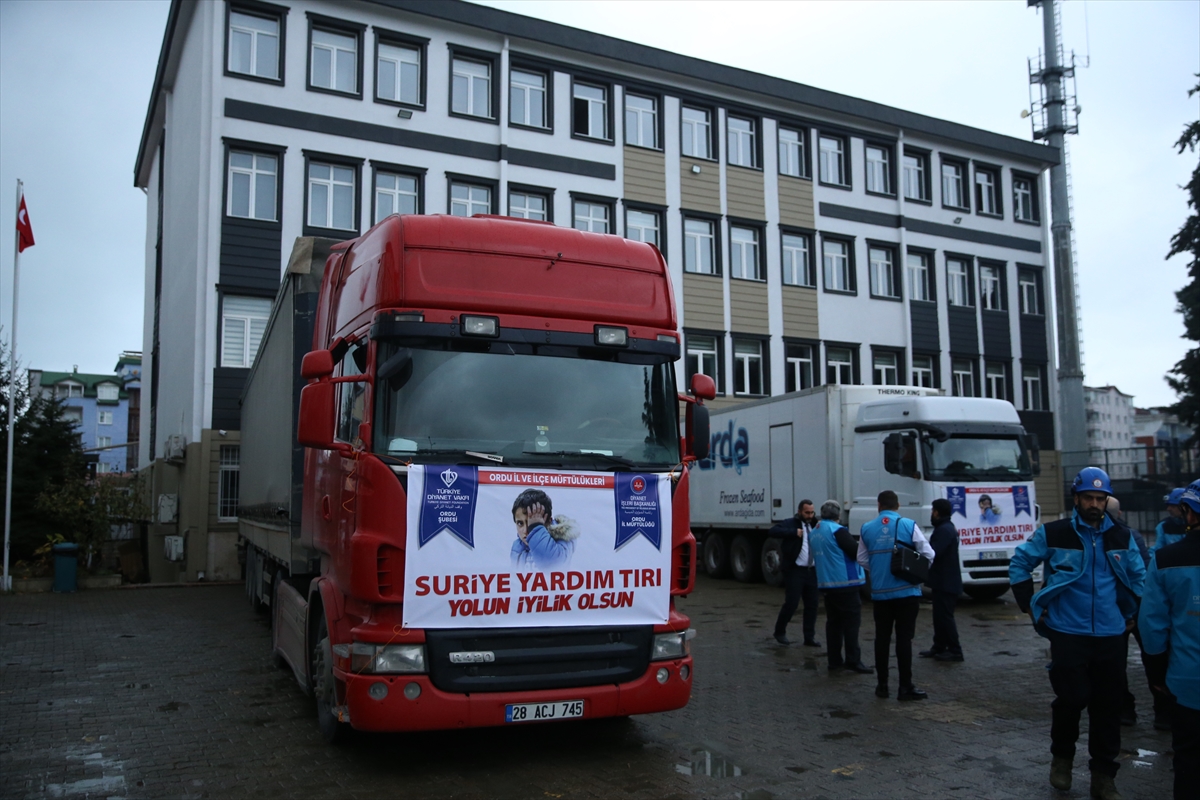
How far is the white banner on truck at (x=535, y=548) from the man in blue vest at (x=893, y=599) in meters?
3.02

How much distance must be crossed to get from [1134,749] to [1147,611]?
8.34 feet

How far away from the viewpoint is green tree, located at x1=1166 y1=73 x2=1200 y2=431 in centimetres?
3025

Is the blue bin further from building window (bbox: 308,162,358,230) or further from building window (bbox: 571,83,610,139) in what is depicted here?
building window (bbox: 571,83,610,139)

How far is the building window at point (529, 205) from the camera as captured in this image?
25344 millimetres

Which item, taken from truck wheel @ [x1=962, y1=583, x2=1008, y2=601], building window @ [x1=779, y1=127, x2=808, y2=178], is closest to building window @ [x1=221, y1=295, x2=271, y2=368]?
truck wheel @ [x1=962, y1=583, x2=1008, y2=601]

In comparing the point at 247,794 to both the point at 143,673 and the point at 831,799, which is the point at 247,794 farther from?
the point at 143,673

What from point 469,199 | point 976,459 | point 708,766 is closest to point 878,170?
point 469,199

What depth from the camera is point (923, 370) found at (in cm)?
3148

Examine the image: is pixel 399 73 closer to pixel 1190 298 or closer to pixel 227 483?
pixel 227 483

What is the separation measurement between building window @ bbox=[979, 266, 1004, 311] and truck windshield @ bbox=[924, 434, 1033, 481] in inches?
733

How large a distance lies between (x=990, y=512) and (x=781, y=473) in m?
3.97

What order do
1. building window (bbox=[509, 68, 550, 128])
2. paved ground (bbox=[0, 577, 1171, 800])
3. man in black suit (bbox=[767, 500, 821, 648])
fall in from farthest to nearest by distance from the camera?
building window (bbox=[509, 68, 550, 128]) < man in black suit (bbox=[767, 500, 821, 648]) < paved ground (bbox=[0, 577, 1171, 800])

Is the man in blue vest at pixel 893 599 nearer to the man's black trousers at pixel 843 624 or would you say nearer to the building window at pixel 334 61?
the man's black trousers at pixel 843 624

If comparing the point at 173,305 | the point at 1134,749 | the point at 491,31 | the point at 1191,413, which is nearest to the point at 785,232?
the point at 491,31
